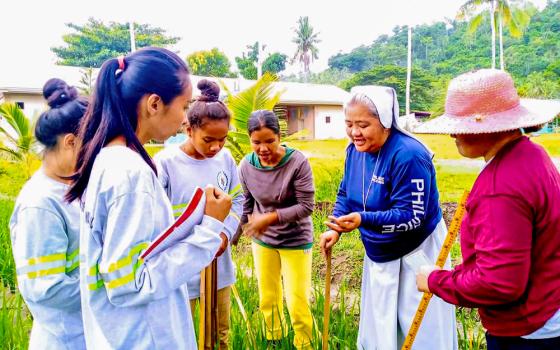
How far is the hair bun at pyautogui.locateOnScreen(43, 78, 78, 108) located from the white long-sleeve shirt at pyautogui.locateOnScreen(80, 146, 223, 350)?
644 millimetres

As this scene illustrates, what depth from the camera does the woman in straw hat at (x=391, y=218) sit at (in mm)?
2078

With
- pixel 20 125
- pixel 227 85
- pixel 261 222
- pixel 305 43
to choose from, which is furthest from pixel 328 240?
pixel 305 43

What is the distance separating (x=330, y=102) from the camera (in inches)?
898

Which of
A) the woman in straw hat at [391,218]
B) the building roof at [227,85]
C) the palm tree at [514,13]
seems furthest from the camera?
the palm tree at [514,13]

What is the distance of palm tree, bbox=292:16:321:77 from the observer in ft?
166

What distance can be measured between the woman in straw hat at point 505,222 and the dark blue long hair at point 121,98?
828 mm

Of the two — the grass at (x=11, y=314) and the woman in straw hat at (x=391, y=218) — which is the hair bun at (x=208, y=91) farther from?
the grass at (x=11, y=314)

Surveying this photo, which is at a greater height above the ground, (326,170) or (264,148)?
(264,148)

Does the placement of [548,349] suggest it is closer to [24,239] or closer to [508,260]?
[508,260]

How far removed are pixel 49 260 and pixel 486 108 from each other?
4.65 ft

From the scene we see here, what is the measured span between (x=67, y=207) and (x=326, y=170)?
6.67 metres

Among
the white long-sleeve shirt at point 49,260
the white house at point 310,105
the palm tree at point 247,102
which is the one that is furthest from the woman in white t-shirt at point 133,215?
the white house at point 310,105

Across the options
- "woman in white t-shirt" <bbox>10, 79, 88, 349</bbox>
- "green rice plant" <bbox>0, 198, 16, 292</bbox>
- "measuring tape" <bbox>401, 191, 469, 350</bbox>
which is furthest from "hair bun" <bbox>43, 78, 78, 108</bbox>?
"green rice plant" <bbox>0, 198, 16, 292</bbox>

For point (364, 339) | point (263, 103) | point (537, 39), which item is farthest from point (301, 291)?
point (537, 39)
